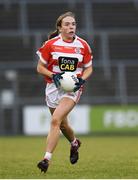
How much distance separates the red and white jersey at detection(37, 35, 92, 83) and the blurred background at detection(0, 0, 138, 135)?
43.0 feet

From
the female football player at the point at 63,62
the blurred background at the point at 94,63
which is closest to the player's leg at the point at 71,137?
the female football player at the point at 63,62

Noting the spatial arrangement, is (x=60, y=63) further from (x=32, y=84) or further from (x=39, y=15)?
→ (x=39, y=15)

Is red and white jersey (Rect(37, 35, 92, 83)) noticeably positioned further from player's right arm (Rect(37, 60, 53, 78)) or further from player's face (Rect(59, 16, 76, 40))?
player's face (Rect(59, 16, 76, 40))

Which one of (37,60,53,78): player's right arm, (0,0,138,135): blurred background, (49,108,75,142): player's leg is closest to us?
(37,60,53,78): player's right arm

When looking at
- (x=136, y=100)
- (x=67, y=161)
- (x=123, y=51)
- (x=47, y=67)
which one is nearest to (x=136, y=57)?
(x=123, y=51)

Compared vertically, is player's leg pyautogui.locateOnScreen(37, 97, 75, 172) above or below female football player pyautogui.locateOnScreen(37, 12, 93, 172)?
below

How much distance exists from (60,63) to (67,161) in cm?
259

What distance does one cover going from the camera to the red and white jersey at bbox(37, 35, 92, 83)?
9695 mm

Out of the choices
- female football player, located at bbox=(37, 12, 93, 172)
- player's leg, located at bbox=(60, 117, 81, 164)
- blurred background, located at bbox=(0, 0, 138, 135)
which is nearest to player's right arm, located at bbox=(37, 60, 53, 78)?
female football player, located at bbox=(37, 12, 93, 172)

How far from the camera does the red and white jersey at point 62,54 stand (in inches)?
382

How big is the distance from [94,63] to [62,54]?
627 inches

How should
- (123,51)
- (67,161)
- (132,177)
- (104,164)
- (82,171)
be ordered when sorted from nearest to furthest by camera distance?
1. (132,177)
2. (82,171)
3. (104,164)
4. (67,161)
5. (123,51)

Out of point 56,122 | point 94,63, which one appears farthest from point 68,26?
point 94,63

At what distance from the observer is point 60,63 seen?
31.9ft
